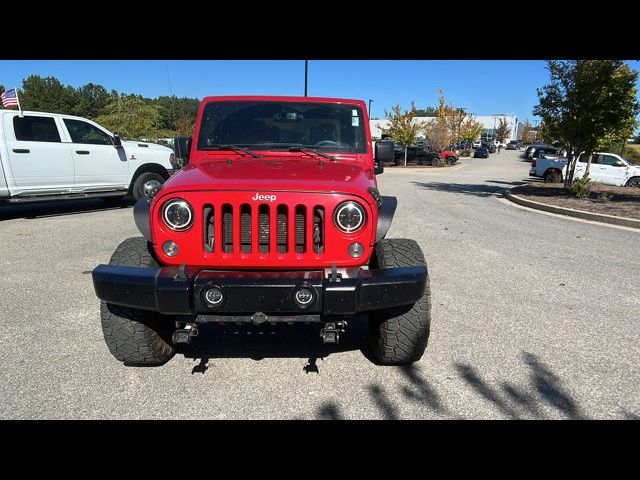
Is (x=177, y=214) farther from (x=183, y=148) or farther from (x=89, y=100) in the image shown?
(x=89, y=100)

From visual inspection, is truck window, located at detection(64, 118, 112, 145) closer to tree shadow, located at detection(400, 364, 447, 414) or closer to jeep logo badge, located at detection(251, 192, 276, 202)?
jeep logo badge, located at detection(251, 192, 276, 202)

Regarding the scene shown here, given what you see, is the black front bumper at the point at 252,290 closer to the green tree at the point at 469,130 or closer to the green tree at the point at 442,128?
the green tree at the point at 442,128

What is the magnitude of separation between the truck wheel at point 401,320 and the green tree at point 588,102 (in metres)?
11.7

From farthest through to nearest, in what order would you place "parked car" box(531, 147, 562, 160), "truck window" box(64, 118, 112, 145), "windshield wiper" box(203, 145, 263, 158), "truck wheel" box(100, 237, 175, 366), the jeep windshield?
"parked car" box(531, 147, 562, 160) → "truck window" box(64, 118, 112, 145) → the jeep windshield → "windshield wiper" box(203, 145, 263, 158) → "truck wheel" box(100, 237, 175, 366)

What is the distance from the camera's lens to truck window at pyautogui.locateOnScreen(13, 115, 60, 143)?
25.5 ft

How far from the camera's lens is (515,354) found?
3250 mm

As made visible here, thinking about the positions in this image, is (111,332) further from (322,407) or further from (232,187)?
(322,407)

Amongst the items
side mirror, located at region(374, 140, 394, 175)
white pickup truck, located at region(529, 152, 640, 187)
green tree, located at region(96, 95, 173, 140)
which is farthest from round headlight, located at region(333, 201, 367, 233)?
green tree, located at region(96, 95, 173, 140)

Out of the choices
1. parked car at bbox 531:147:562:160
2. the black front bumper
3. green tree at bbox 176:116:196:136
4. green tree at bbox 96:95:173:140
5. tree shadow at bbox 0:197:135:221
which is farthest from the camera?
green tree at bbox 176:116:196:136

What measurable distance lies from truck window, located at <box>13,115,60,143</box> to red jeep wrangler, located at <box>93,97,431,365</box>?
660cm

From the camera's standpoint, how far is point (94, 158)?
8.92m

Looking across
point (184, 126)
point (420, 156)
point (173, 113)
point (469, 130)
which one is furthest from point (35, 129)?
point (469, 130)

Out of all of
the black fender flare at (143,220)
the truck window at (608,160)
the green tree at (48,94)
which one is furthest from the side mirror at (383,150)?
the green tree at (48,94)

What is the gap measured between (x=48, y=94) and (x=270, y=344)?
7755 centimetres
